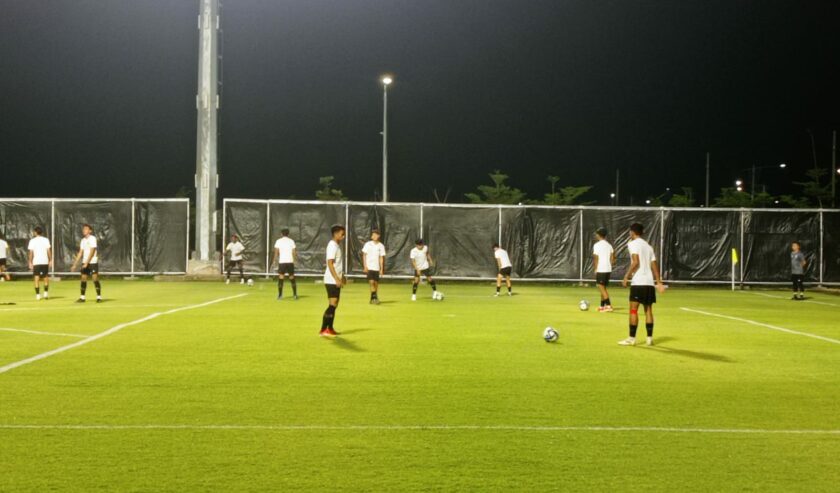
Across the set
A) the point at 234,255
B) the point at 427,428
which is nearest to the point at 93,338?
the point at 427,428

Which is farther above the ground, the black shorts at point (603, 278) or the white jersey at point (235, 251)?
the white jersey at point (235, 251)

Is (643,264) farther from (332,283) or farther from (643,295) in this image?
(332,283)

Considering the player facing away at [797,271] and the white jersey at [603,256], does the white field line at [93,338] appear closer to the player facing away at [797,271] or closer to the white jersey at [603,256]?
the white jersey at [603,256]

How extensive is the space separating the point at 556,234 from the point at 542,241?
2.14 feet

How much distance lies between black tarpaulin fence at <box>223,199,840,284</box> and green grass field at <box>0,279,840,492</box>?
16.4 metres

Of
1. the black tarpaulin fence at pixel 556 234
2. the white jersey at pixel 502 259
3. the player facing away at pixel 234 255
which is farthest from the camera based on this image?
the black tarpaulin fence at pixel 556 234

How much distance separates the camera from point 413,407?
8867mm

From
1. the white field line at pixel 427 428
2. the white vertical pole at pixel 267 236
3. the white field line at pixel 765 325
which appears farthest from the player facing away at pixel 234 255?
the white field line at pixel 427 428

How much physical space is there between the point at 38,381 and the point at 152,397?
1.87 meters

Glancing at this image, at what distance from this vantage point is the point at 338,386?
10070 millimetres

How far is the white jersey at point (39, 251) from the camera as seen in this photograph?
23.4 meters

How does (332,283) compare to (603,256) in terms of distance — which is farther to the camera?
(603,256)

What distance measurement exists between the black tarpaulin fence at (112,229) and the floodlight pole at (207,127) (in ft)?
6.08

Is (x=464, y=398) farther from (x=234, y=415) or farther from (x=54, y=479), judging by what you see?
(x=54, y=479)
